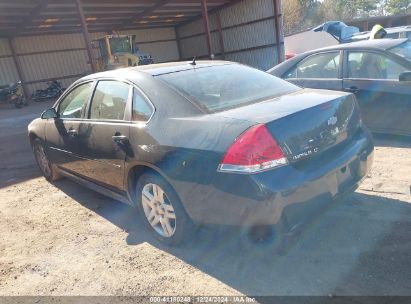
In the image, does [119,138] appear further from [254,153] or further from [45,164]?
[45,164]

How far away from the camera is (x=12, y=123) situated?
1334 cm

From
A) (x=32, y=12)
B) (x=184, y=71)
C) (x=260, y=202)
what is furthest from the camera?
(x=32, y=12)

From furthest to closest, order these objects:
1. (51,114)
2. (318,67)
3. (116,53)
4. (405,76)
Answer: (116,53) < (318,67) < (405,76) < (51,114)

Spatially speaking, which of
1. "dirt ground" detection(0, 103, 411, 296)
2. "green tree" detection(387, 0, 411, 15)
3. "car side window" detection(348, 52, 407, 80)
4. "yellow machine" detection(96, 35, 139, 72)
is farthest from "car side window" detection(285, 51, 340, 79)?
"green tree" detection(387, 0, 411, 15)

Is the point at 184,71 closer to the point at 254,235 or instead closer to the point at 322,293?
the point at 254,235

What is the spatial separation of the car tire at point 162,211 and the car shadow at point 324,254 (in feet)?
0.42

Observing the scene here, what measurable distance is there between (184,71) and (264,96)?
82 cm

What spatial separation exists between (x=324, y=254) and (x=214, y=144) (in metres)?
1.23

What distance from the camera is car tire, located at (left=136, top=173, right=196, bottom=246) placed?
2.94m

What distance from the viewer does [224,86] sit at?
3.29m

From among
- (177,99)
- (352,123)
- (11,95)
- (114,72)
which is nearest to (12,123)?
(11,95)

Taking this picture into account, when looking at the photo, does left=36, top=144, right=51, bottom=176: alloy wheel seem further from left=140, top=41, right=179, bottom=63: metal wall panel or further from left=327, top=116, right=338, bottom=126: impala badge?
left=140, top=41, right=179, bottom=63: metal wall panel

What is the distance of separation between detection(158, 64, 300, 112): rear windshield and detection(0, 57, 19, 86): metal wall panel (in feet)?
69.5

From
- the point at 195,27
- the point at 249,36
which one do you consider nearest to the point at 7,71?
the point at 195,27
